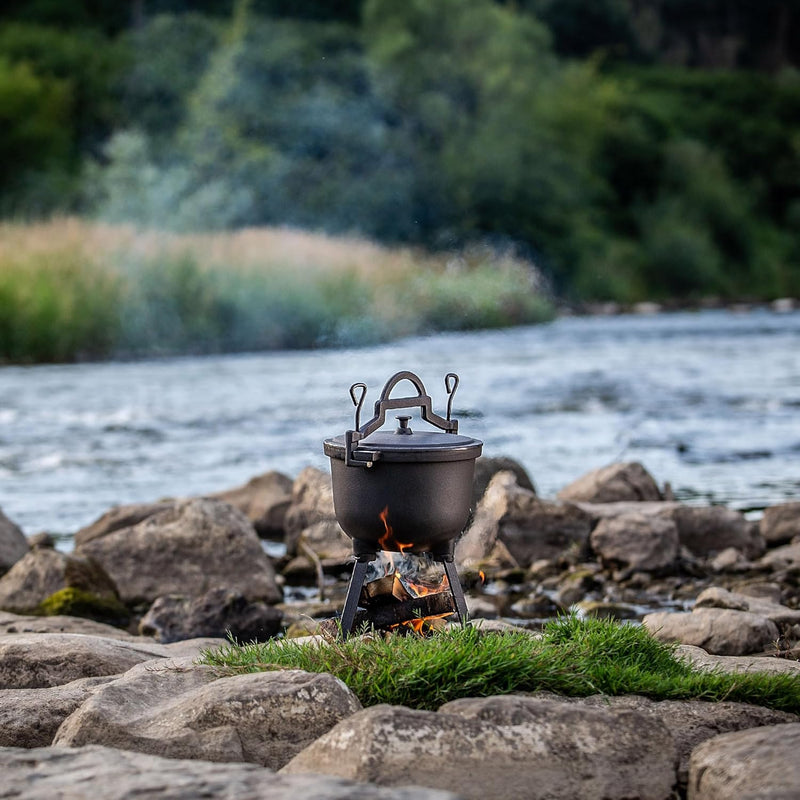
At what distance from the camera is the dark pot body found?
3.93 m

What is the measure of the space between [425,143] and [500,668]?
3016 cm

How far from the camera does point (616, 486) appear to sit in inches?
315

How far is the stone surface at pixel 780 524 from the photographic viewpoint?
7418 millimetres

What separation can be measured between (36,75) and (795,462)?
29990 millimetres

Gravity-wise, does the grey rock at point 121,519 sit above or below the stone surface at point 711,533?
Answer: above

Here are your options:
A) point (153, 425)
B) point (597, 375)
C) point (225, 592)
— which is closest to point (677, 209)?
point (597, 375)

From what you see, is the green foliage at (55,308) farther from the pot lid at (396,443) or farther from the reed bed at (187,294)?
the pot lid at (396,443)

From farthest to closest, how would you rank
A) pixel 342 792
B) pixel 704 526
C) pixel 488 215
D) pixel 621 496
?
1. pixel 488 215
2. pixel 621 496
3. pixel 704 526
4. pixel 342 792

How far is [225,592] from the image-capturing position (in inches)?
223

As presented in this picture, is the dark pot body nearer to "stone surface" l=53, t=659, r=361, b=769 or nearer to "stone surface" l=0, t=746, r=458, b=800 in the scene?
"stone surface" l=53, t=659, r=361, b=769

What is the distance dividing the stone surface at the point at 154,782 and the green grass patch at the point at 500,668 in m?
0.52

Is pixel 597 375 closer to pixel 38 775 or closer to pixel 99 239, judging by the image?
pixel 99 239

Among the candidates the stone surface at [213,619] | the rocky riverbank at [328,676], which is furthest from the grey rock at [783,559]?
the stone surface at [213,619]

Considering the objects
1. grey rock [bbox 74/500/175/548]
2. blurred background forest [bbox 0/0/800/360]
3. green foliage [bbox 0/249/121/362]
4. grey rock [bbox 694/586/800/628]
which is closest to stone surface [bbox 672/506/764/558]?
grey rock [bbox 694/586/800/628]
